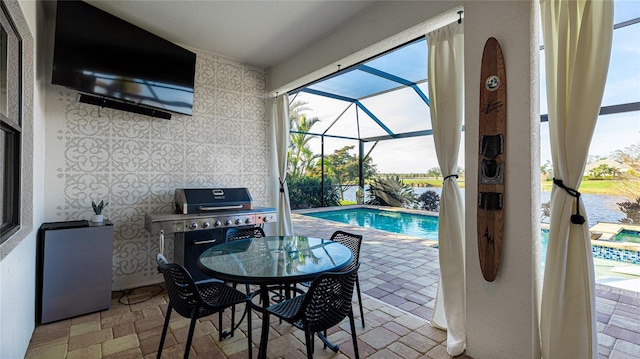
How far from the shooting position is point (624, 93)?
3.37m

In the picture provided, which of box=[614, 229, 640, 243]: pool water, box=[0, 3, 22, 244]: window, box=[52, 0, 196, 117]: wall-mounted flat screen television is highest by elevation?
box=[52, 0, 196, 117]: wall-mounted flat screen television

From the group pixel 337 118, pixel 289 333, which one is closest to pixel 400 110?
pixel 337 118

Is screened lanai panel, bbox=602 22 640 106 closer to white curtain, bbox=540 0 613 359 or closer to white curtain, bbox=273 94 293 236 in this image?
white curtain, bbox=540 0 613 359

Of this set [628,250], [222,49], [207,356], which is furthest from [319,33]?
[628,250]

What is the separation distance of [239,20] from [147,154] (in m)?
1.92

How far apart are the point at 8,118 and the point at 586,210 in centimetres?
342

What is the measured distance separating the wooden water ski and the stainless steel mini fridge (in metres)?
3.26

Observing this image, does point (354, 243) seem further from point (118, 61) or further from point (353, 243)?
point (118, 61)

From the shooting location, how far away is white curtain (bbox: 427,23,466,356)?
222 centimetres

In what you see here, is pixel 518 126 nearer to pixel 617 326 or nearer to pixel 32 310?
pixel 617 326

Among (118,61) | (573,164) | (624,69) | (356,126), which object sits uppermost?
(356,126)

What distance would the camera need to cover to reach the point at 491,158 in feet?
6.33

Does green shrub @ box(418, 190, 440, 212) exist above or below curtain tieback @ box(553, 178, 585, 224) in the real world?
below

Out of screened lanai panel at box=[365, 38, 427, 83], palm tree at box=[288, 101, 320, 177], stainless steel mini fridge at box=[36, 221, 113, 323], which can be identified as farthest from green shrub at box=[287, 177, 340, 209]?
stainless steel mini fridge at box=[36, 221, 113, 323]
